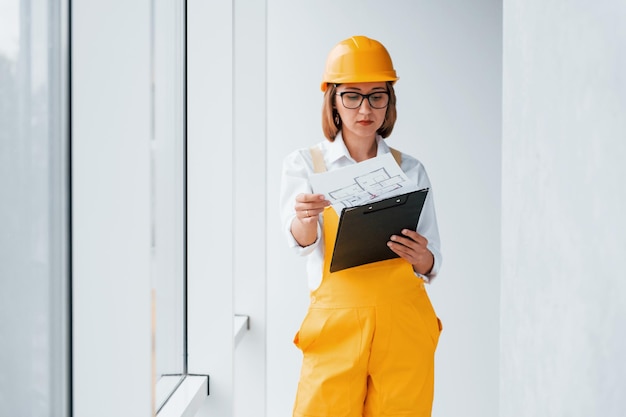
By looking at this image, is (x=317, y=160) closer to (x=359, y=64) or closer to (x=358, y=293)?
(x=359, y=64)

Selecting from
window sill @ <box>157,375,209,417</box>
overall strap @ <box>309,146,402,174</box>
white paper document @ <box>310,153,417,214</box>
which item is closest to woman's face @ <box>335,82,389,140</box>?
overall strap @ <box>309,146,402,174</box>

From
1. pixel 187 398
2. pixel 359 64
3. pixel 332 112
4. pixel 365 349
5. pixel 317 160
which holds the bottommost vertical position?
pixel 187 398

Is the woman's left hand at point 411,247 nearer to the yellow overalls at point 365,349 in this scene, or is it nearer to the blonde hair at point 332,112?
the yellow overalls at point 365,349

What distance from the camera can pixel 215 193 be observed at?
6.39ft

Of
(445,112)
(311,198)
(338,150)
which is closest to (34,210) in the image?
(311,198)

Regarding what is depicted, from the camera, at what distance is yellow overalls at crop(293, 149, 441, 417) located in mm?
1724

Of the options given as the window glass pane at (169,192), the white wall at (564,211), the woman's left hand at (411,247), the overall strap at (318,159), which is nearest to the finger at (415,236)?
the woman's left hand at (411,247)

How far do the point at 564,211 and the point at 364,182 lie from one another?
59.2 inches

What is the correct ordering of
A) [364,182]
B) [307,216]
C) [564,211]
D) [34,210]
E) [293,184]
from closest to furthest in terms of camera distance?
[564,211]
[34,210]
[364,182]
[307,216]
[293,184]

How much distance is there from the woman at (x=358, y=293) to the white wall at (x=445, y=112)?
1047 millimetres

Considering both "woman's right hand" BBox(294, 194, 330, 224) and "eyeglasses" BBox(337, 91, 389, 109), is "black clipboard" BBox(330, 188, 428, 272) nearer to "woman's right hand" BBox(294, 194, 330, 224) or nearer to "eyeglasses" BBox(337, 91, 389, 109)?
"woman's right hand" BBox(294, 194, 330, 224)

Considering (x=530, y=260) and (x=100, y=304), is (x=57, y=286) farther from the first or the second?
(x=530, y=260)

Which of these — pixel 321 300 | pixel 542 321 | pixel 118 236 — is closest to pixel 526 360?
pixel 542 321

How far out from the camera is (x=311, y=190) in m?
1.85
